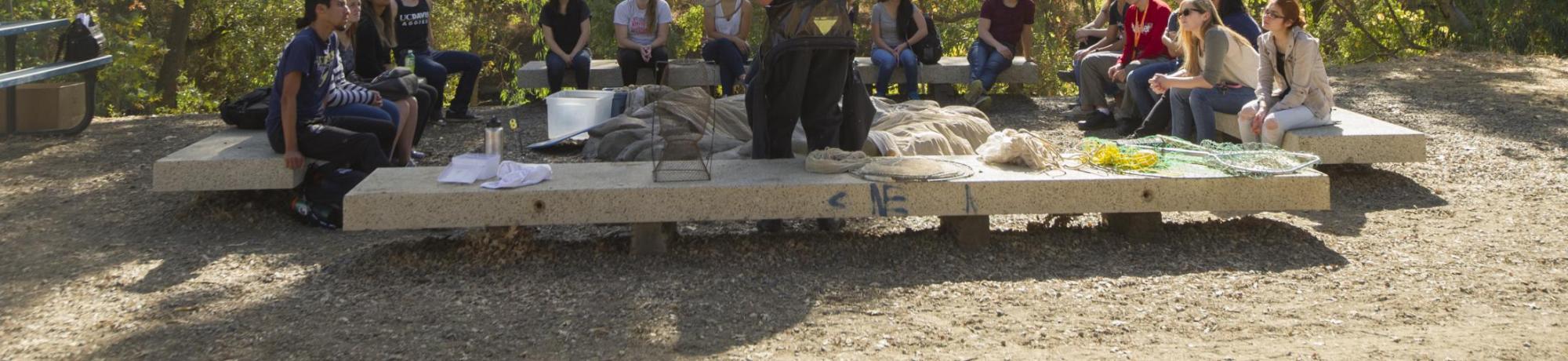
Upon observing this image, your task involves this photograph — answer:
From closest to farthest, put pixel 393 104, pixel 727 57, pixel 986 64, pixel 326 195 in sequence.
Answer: pixel 326 195
pixel 393 104
pixel 727 57
pixel 986 64

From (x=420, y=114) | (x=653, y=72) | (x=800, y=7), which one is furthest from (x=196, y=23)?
(x=800, y=7)

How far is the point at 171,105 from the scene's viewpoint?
16.0m

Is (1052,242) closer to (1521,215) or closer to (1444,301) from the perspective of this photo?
(1444,301)

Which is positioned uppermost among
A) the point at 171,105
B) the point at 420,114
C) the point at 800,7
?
the point at 800,7

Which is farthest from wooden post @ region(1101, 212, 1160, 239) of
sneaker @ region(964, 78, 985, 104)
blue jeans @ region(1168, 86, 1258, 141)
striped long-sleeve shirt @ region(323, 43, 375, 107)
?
sneaker @ region(964, 78, 985, 104)

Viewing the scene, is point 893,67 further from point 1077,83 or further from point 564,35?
point 564,35

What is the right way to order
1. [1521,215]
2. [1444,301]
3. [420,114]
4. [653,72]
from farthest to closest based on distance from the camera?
1. [653,72]
2. [420,114]
3. [1521,215]
4. [1444,301]

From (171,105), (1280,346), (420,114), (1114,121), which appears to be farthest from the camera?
(171,105)

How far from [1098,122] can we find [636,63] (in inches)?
137

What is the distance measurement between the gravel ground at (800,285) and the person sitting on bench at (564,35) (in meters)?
3.71

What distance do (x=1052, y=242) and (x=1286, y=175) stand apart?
0.96 m

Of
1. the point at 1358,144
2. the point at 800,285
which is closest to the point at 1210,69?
the point at 1358,144

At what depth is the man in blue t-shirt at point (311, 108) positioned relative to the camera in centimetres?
589

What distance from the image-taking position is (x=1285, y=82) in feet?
22.0
